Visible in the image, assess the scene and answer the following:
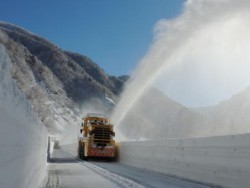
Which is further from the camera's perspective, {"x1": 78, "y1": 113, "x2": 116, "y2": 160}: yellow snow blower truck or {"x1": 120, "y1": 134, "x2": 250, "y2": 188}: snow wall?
{"x1": 78, "y1": 113, "x2": 116, "y2": 160}: yellow snow blower truck

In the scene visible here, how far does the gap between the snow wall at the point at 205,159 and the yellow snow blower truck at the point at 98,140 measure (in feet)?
29.4

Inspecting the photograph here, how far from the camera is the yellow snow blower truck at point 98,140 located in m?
28.8

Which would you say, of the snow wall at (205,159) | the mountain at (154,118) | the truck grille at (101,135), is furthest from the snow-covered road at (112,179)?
the mountain at (154,118)

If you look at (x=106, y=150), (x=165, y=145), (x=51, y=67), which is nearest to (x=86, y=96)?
(x=51, y=67)

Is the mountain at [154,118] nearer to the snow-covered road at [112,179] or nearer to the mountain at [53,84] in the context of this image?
the mountain at [53,84]

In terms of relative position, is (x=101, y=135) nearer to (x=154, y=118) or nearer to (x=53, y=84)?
(x=154, y=118)

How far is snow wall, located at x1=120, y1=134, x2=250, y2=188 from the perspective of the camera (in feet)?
33.4

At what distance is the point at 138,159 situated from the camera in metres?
21.7

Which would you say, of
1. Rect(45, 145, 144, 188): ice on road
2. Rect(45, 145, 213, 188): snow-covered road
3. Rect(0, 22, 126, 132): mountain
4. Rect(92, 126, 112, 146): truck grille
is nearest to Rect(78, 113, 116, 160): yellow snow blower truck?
A: Rect(92, 126, 112, 146): truck grille

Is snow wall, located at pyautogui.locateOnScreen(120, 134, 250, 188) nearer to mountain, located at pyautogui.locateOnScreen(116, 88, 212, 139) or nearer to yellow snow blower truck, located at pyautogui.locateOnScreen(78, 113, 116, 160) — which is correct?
yellow snow blower truck, located at pyautogui.locateOnScreen(78, 113, 116, 160)

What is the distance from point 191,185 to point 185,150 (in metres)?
2.62

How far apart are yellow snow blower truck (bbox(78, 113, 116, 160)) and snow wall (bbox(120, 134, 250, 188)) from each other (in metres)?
8.95

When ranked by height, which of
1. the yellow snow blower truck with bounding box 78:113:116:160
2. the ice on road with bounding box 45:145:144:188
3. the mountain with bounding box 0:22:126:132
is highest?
the mountain with bounding box 0:22:126:132

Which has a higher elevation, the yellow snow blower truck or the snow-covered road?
the yellow snow blower truck
